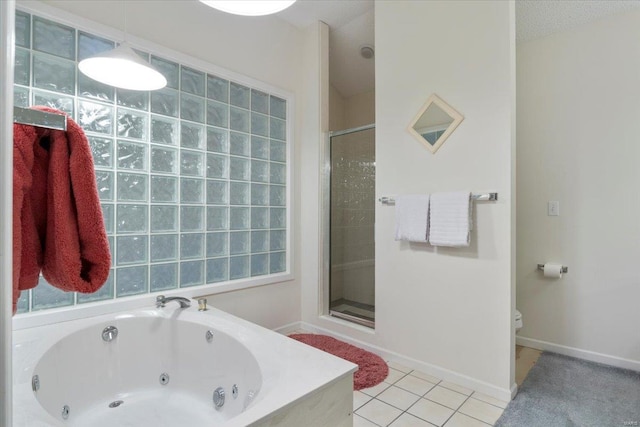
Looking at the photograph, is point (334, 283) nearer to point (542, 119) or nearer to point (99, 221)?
point (542, 119)

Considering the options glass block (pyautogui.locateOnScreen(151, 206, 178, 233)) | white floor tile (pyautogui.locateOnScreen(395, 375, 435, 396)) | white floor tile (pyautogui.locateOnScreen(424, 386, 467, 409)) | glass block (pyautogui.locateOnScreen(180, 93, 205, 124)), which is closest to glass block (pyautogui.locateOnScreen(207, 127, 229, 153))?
glass block (pyautogui.locateOnScreen(180, 93, 205, 124))

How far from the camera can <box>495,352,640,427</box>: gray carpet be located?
1.69 m

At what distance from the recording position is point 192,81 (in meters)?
2.35

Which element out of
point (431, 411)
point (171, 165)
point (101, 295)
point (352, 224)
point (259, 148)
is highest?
point (259, 148)

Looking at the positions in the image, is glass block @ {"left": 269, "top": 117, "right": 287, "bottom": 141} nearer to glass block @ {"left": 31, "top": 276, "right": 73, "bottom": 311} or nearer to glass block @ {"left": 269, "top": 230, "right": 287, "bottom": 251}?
glass block @ {"left": 269, "top": 230, "right": 287, "bottom": 251}

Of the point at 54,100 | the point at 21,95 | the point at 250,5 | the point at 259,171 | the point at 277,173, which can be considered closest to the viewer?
the point at 250,5

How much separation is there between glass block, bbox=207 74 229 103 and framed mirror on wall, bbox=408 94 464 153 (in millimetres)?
1396

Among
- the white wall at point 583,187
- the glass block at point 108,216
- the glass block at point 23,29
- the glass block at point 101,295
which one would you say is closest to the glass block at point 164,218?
the glass block at point 108,216

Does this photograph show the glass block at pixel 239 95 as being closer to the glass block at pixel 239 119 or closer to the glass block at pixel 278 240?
the glass block at pixel 239 119

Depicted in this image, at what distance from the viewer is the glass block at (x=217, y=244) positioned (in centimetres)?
245

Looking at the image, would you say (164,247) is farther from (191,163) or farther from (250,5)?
(250,5)

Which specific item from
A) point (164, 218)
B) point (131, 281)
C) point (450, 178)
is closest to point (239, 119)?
point (164, 218)

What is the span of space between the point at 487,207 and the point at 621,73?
1.43m

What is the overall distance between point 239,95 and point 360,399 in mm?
2288
